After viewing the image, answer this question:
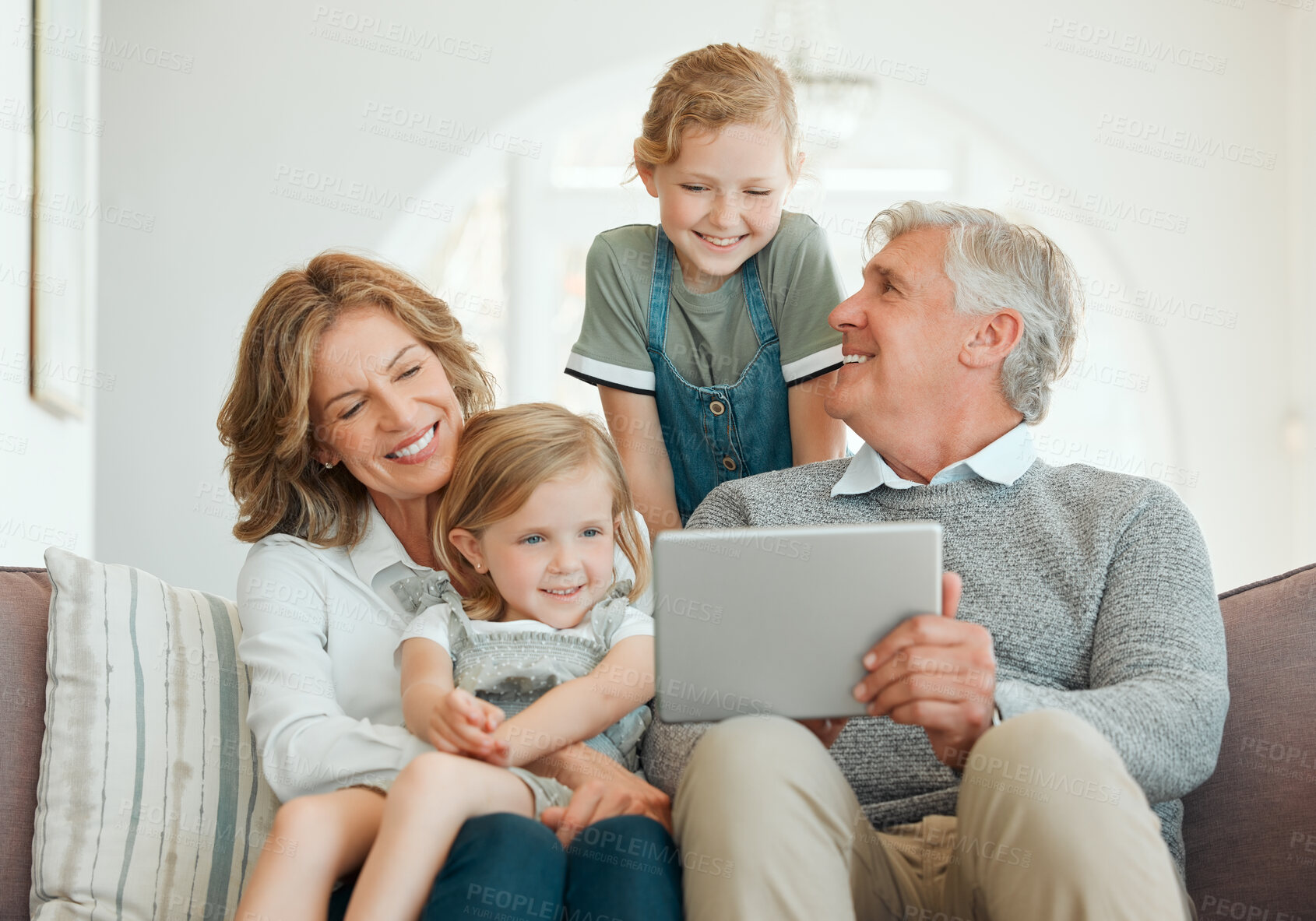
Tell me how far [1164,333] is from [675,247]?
3057mm

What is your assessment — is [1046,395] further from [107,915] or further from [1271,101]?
[1271,101]

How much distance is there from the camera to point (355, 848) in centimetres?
124

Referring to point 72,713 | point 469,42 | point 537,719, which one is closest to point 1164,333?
point 469,42

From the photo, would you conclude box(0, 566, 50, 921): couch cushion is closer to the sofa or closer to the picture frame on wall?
the sofa

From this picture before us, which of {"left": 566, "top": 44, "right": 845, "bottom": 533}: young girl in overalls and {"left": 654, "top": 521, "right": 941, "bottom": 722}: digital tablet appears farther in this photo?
{"left": 566, "top": 44, "right": 845, "bottom": 533}: young girl in overalls

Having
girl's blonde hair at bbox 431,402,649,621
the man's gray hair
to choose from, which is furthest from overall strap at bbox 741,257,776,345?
girl's blonde hair at bbox 431,402,649,621

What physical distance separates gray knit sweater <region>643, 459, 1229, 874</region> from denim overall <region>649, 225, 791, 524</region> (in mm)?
361

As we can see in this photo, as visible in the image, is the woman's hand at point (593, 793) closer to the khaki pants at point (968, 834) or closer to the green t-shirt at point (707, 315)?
the khaki pants at point (968, 834)

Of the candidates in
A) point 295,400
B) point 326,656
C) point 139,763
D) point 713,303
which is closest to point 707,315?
point 713,303

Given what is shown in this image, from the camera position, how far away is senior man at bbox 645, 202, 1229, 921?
1046 mm

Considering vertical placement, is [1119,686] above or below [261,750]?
above

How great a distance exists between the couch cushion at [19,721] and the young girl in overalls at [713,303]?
0.96 meters

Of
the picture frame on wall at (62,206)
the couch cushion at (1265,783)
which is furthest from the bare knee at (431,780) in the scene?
the picture frame on wall at (62,206)

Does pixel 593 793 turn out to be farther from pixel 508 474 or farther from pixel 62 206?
pixel 62 206
